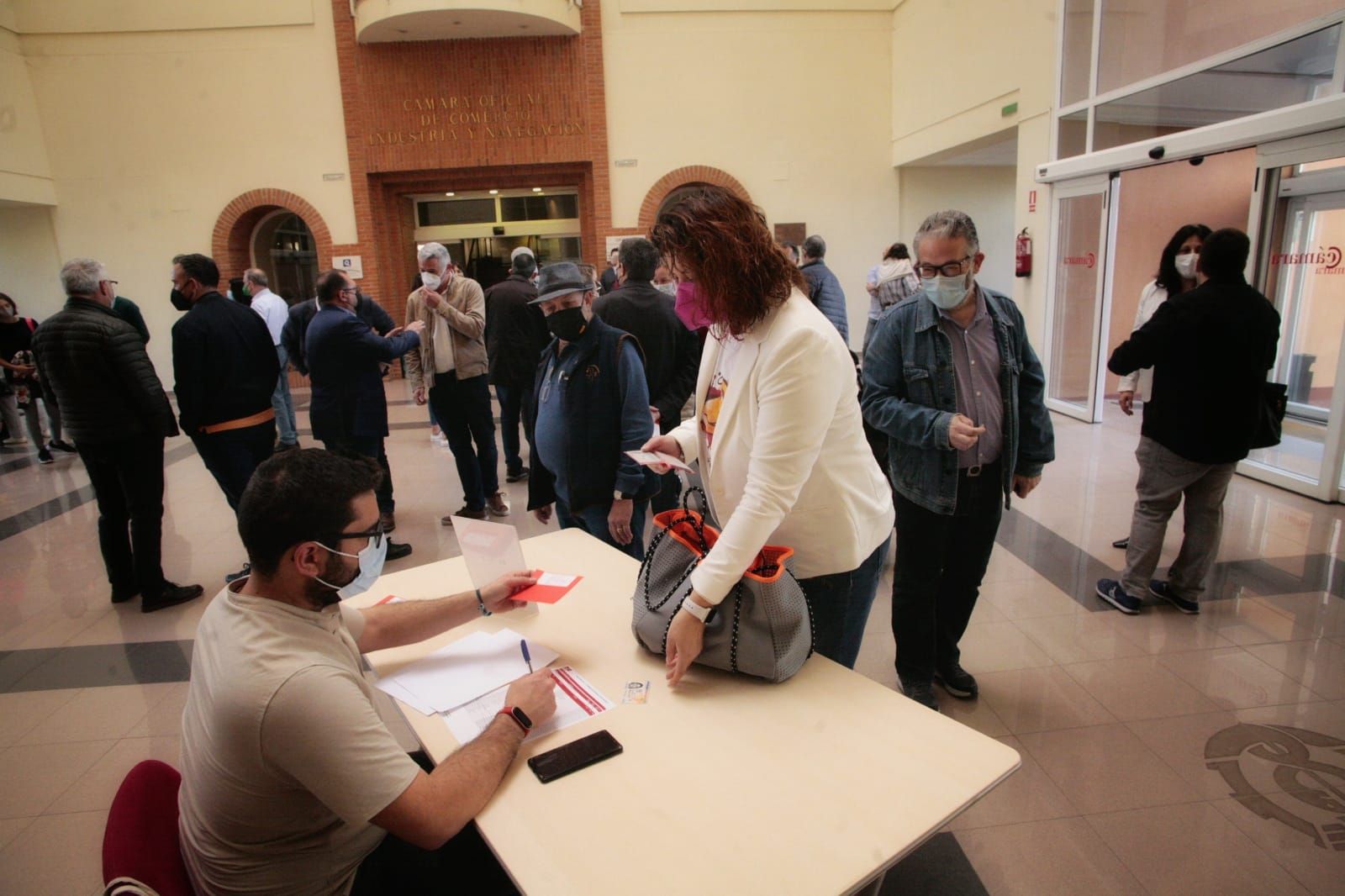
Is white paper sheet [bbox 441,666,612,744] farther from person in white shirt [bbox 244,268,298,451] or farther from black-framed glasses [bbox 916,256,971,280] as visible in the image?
person in white shirt [bbox 244,268,298,451]

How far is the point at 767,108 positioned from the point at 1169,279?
24.8ft

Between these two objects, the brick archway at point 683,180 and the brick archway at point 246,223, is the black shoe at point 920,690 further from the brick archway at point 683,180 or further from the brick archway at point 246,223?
the brick archway at point 246,223

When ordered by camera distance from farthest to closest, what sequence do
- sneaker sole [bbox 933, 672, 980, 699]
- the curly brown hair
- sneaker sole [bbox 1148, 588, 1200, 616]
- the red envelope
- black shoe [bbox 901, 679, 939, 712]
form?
sneaker sole [bbox 1148, 588, 1200, 616]
sneaker sole [bbox 933, 672, 980, 699]
black shoe [bbox 901, 679, 939, 712]
the red envelope
the curly brown hair

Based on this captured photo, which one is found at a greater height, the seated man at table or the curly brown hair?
the curly brown hair

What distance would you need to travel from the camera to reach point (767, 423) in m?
1.44

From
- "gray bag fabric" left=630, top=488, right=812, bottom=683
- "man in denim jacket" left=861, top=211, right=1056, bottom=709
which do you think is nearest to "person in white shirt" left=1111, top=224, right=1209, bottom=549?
"man in denim jacket" left=861, top=211, right=1056, bottom=709

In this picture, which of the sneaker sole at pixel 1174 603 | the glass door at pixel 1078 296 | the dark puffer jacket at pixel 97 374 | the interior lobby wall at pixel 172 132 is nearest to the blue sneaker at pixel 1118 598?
the sneaker sole at pixel 1174 603

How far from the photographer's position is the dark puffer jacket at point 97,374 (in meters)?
3.45

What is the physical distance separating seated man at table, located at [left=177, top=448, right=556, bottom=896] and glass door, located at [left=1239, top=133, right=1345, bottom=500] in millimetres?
5147

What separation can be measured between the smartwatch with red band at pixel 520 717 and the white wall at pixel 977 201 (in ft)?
33.5

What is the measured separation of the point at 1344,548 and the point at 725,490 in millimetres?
3935

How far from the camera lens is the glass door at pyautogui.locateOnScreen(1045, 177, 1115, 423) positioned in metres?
6.62

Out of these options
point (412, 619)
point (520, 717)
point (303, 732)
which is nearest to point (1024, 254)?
point (412, 619)

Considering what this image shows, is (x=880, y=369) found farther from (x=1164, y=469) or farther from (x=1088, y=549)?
(x=1088, y=549)
